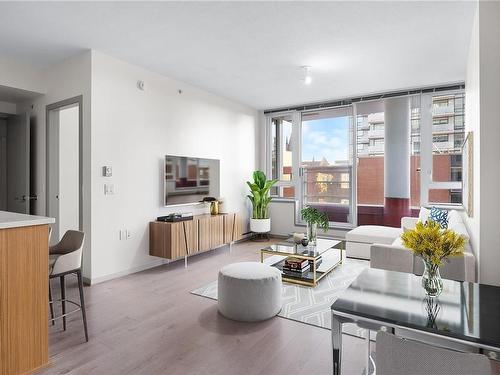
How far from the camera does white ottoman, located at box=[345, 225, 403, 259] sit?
14.7 ft

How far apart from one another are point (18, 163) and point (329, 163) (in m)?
5.04

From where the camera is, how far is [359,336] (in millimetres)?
2369

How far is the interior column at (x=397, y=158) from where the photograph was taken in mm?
5195

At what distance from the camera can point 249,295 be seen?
8.56 ft

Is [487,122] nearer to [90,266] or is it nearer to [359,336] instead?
[359,336]

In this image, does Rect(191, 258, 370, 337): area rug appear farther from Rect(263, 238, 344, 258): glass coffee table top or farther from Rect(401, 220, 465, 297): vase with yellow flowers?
Rect(401, 220, 465, 297): vase with yellow flowers

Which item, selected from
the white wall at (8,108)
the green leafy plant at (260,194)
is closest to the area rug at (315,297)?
the green leafy plant at (260,194)

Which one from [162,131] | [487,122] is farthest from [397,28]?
[162,131]

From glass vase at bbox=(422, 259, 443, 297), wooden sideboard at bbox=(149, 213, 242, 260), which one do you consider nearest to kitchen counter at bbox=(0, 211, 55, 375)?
wooden sideboard at bbox=(149, 213, 242, 260)

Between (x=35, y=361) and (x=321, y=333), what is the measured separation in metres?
1.94

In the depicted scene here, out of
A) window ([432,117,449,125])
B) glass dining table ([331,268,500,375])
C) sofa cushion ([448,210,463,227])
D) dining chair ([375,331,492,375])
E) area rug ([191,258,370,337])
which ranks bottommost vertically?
area rug ([191,258,370,337])

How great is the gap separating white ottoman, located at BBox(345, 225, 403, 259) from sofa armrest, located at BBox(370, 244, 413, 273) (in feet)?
5.41

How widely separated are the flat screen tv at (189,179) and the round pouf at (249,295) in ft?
6.77

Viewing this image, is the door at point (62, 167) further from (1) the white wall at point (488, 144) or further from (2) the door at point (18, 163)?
(1) the white wall at point (488, 144)
